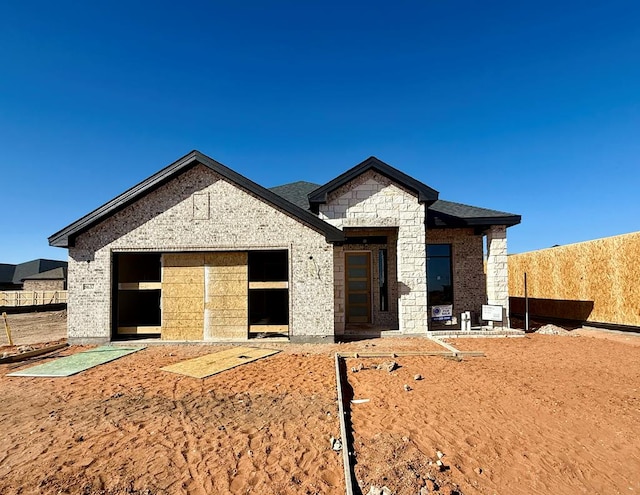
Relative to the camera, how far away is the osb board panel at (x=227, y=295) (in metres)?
11.3

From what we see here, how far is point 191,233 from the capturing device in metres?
11.2

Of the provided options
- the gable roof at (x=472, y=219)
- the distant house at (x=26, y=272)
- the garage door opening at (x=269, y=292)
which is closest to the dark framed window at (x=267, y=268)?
the garage door opening at (x=269, y=292)

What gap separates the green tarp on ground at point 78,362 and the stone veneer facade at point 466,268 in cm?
1272

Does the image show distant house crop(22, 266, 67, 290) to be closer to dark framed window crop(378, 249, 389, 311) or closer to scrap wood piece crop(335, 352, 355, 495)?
dark framed window crop(378, 249, 389, 311)

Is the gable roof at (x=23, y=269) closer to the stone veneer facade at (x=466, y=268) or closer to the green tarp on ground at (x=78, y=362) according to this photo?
the green tarp on ground at (x=78, y=362)

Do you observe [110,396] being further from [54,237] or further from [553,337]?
[553,337]

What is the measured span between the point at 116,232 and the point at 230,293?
4.55 metres

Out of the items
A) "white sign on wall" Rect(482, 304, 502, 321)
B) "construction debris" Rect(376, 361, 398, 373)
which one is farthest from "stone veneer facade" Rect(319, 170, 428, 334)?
"construction debris" Rect(376, 361, 398, 373)

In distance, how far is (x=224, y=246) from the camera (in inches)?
439

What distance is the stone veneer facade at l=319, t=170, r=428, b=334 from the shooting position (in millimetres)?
12062

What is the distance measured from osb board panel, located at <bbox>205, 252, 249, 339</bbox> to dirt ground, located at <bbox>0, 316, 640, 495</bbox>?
121 inches

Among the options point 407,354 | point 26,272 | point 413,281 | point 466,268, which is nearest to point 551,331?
point 466,268

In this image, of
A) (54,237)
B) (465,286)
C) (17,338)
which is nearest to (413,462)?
(465,286)

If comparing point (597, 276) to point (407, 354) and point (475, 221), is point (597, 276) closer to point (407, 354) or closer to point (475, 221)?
point (475, 221)
